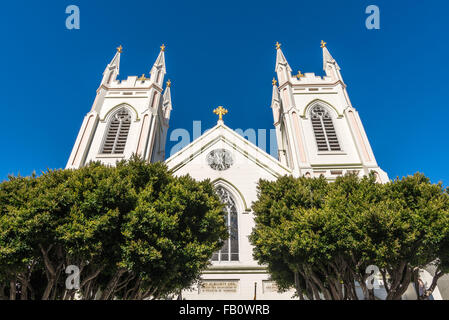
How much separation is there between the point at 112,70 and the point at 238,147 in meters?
19.0

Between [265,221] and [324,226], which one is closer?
[324,226]

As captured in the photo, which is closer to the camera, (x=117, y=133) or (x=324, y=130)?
(x=117, y=133)

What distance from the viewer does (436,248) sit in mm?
9547

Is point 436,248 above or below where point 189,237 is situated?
below

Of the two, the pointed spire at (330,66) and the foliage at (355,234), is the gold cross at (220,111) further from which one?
the foliage at (355,234)

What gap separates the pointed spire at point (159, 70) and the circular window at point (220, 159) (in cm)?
1317

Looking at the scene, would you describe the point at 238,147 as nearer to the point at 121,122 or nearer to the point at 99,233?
the point at 121,122

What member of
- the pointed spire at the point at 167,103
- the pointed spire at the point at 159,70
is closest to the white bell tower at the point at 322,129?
the pointed spire at the point at 159,70

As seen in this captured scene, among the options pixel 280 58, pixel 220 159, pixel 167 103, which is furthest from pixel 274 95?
pixel 220 159

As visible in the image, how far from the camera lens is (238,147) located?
2164 cm

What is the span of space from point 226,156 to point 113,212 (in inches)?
502
